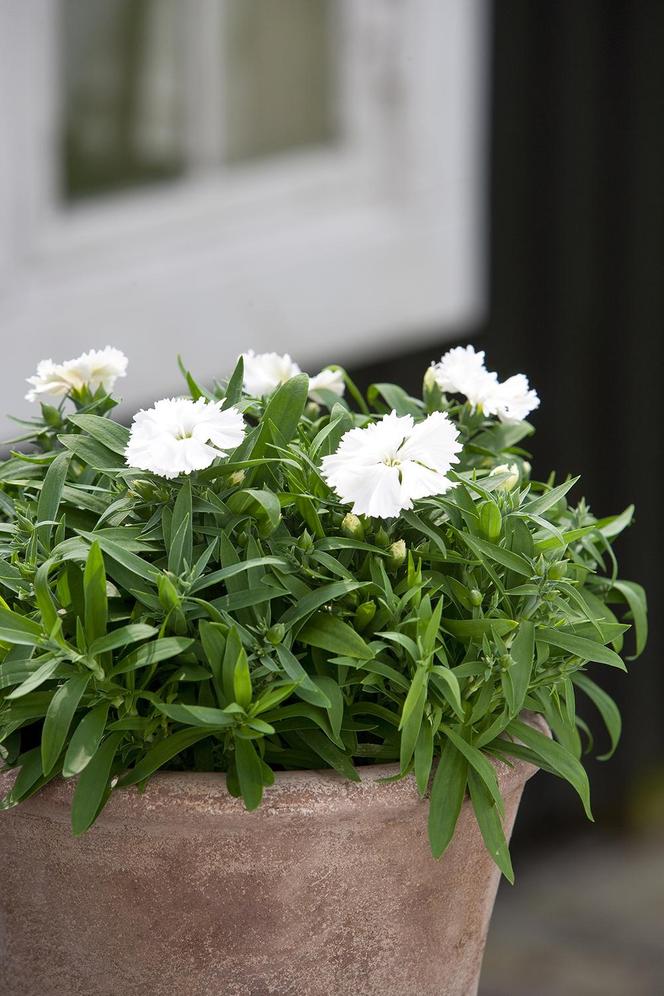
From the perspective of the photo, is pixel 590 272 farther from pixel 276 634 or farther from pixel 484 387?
pixel 276 634

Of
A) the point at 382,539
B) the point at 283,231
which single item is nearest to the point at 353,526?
the point at 382,539

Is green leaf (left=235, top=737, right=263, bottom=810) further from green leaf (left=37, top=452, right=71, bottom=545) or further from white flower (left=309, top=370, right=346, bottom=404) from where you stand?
white flower (left=309, top=370, right=346, bottom=404)

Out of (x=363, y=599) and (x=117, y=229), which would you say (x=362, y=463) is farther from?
(x=117, y=229)

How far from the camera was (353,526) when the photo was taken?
636 mm

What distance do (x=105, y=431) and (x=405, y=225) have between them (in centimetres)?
174

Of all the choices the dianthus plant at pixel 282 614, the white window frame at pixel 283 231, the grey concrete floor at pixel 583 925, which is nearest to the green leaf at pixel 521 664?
the dianthus plant at pixel 282 614

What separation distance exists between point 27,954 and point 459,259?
2.00m

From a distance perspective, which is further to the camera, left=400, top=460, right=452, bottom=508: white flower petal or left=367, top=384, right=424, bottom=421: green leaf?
left=367, top=384, right=424, bottom=421: green leaf

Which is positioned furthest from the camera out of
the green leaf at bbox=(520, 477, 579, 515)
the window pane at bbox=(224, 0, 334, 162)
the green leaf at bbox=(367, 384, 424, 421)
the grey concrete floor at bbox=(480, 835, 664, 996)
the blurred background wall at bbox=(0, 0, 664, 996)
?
the grey concrete floor at bbox=(480, 835, 664, 996)

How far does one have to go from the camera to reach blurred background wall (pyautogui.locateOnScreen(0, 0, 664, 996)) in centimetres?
196

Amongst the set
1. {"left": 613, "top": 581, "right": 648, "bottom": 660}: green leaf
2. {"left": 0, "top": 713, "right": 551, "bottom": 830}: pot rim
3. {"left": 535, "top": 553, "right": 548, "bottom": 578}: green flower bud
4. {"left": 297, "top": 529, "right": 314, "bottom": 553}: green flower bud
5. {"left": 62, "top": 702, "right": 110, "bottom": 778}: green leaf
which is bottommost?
{"left": 613, "top": 581, "right": 648, "bottom": 660}: green leaf

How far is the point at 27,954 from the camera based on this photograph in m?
0.64

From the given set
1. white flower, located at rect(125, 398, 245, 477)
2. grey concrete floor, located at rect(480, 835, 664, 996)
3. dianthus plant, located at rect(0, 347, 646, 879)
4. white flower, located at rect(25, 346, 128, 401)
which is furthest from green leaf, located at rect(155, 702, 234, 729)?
grey concrete floor, located at rect(480, 835, 664, 996)

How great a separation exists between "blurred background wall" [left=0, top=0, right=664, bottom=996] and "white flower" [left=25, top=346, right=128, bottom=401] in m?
1.05
